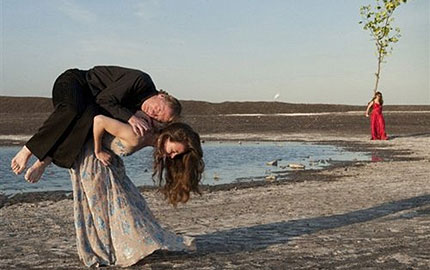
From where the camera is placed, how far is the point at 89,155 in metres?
5.69

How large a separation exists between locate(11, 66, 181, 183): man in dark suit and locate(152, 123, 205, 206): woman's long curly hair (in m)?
0.14

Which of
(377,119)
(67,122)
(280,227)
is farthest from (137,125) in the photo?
(377,119)

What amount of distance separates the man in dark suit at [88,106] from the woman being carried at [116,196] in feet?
0.64

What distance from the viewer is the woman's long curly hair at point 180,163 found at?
5577 mm

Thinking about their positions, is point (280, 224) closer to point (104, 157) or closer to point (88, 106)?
point (104, 157)

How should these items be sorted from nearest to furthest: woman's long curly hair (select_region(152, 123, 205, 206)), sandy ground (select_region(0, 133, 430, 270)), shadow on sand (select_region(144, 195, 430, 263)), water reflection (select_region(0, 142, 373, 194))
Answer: woman's long curly hair (select_region(152, 123, 205, 206))
sandy ground (select_region(0, 133, 430, 270))
shadow on sand (select_region(144, 195, 430, 263))
water reflection (select_region(0, 142, 373, 194))

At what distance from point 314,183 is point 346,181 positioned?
0.63 metres

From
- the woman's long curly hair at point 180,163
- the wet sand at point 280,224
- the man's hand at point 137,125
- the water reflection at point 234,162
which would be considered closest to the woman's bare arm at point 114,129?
the man's hand at point 137,125

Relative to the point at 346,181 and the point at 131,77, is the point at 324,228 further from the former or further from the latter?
the point at 346,181

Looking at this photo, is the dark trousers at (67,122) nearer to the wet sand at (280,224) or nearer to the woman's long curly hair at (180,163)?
the woman's long curly hair at (180,163)

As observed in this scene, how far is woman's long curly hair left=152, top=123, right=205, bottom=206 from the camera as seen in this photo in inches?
220

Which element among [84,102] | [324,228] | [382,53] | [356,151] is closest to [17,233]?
[84,102]

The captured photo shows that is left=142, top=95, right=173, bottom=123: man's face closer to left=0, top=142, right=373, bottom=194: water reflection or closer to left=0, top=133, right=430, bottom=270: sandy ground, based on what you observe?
left=0, top=133, right=430, bottom=270: sandy ground

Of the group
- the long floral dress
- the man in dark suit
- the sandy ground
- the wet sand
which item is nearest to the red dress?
the wet sand
